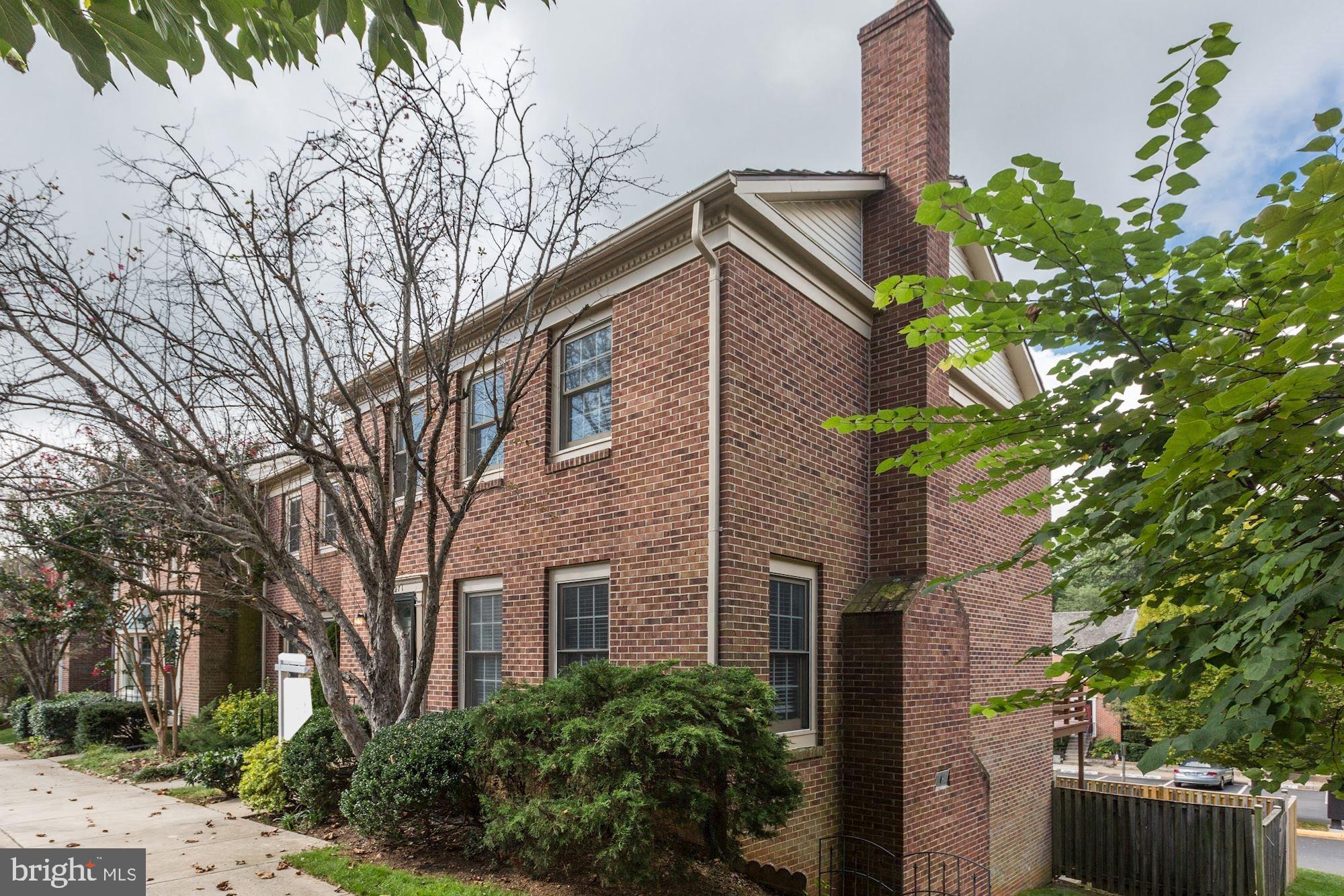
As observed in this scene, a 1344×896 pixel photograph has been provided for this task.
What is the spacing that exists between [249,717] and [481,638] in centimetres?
743

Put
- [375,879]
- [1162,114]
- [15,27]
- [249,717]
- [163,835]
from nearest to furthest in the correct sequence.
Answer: [15,27], [1162,114], [375,879], [163,835], [249,717]

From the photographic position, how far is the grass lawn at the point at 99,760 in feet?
49.8

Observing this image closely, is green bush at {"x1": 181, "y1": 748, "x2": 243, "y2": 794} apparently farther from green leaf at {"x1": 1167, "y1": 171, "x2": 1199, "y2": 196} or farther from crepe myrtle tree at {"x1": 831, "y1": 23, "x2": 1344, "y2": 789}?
green leaf at {"x1": 1167, "y1": 171, "x2": 1199, "y2": 196}

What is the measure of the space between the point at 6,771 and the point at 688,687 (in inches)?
604

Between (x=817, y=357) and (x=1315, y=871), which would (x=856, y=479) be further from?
(x=1315, y=871)

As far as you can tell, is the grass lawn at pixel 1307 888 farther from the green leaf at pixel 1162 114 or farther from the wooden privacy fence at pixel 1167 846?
the green leaf at pixel 1162 114

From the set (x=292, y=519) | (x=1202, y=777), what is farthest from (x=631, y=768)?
(x=1202, y=777)

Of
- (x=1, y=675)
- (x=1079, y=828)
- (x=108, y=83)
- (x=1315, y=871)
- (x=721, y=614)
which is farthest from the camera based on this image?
(x=1, y=675)

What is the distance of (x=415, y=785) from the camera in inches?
314

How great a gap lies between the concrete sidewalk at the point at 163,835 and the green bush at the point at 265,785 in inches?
13.0

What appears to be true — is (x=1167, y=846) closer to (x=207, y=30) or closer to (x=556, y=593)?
(x=556, y=593)

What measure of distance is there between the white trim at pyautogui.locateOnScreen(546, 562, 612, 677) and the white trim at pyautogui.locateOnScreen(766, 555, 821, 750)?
7.22ft

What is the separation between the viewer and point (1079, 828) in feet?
49.0

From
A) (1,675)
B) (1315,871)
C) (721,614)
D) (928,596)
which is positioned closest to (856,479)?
(928,596)
